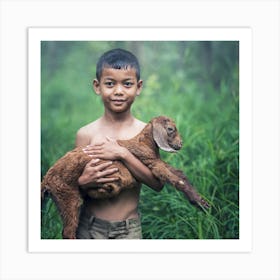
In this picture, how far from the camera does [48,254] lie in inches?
118

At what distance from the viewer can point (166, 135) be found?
9.06 feet

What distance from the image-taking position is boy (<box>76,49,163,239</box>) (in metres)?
2.76

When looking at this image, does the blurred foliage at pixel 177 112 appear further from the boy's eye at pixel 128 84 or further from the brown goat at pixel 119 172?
the boy's eye at pixel 128 84

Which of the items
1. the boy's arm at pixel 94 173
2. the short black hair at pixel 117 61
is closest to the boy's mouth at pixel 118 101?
the short black hair at pixel 117 61

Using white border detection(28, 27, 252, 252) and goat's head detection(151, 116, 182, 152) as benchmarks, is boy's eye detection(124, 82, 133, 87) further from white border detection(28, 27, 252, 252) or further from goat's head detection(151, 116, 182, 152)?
white border detection(28, 27, 252, 252)

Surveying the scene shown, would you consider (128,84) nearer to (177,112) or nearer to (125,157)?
(125,157)

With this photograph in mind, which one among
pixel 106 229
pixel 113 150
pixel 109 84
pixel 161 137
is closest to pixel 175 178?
pixel 161 137

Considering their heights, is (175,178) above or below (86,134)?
below

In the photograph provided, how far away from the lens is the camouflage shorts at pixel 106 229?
283 cm
